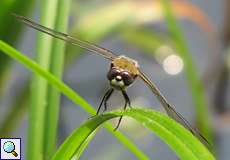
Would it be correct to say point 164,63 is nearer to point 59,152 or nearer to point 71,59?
point 71,59

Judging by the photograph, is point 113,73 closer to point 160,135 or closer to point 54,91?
point 54,91

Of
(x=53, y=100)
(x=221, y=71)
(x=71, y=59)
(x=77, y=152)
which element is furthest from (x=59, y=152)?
(x=221, y=71)

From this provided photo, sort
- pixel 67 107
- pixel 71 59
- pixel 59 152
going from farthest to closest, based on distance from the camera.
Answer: pixel 67 107
pixel 71 59
pixel 59 152

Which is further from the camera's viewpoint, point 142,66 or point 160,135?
point 142,66

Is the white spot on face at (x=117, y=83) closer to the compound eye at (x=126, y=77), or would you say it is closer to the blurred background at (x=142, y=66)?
the compound eye at (x=126, y=77)

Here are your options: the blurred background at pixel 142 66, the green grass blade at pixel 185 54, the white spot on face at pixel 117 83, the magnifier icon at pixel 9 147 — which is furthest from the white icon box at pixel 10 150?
the blurred background at pixel 142 66

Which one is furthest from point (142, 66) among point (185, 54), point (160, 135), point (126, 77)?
point (160, 135)
